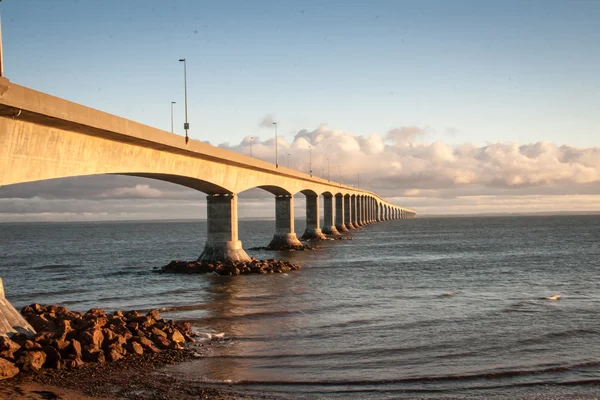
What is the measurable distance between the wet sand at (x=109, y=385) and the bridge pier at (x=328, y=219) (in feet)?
265

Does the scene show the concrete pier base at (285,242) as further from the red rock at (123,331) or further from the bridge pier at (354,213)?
the bridge pier at (354,213)

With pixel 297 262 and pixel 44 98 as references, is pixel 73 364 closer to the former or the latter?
pixel 44 98

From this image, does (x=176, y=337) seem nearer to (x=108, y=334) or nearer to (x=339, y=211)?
(x=108, y=334)

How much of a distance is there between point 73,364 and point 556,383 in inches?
441

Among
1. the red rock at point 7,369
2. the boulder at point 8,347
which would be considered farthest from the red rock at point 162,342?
the red rock at point 7,369

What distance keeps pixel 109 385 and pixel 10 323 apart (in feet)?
14.8

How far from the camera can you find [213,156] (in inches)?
1478

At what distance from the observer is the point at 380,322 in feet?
71.9

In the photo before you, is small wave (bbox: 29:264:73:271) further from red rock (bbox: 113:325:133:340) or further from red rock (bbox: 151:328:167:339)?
red rock (bbox: 151:328:167:339)

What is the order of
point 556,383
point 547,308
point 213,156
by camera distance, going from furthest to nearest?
point 213,156 < point 547,308 < point 556,383

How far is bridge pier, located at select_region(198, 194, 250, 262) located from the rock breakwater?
22.9 meters

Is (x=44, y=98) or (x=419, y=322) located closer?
(x=44, y=98)

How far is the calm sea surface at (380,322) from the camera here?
47.5ft

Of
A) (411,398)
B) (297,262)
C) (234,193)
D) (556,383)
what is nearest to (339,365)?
(411,398)
